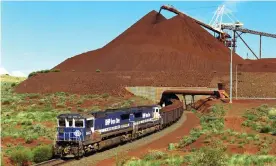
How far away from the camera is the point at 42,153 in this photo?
97.0ft

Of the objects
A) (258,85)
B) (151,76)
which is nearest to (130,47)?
(151,76)

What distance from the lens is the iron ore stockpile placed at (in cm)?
12431

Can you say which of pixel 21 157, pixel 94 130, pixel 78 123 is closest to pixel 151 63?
pixel 94 130

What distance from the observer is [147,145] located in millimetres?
37250

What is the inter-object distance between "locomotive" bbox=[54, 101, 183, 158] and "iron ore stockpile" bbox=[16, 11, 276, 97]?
74.6 metres

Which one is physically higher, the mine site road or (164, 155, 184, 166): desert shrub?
(164, 155, 184, 166): desert shrub

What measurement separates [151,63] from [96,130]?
362 ft

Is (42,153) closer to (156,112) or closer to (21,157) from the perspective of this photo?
(21,157)

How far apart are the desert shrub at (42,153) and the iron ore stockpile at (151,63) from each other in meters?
84.1

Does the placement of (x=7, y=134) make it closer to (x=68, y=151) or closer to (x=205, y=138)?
(x=68, y=151)

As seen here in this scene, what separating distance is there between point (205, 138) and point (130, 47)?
11938 cm

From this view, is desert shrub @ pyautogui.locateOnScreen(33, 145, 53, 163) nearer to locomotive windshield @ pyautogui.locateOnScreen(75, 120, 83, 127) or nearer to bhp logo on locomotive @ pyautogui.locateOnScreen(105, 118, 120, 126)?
locomotive windshield @ pyautogui.locateOnScreen(75, 120, 83, 127)

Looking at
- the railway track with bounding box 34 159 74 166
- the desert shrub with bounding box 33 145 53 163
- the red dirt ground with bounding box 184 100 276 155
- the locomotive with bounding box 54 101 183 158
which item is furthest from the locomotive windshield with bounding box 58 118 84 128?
the red dirt ground with bounding box 184 100 276 155

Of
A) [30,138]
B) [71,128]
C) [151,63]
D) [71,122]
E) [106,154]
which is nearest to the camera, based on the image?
[71,128]
